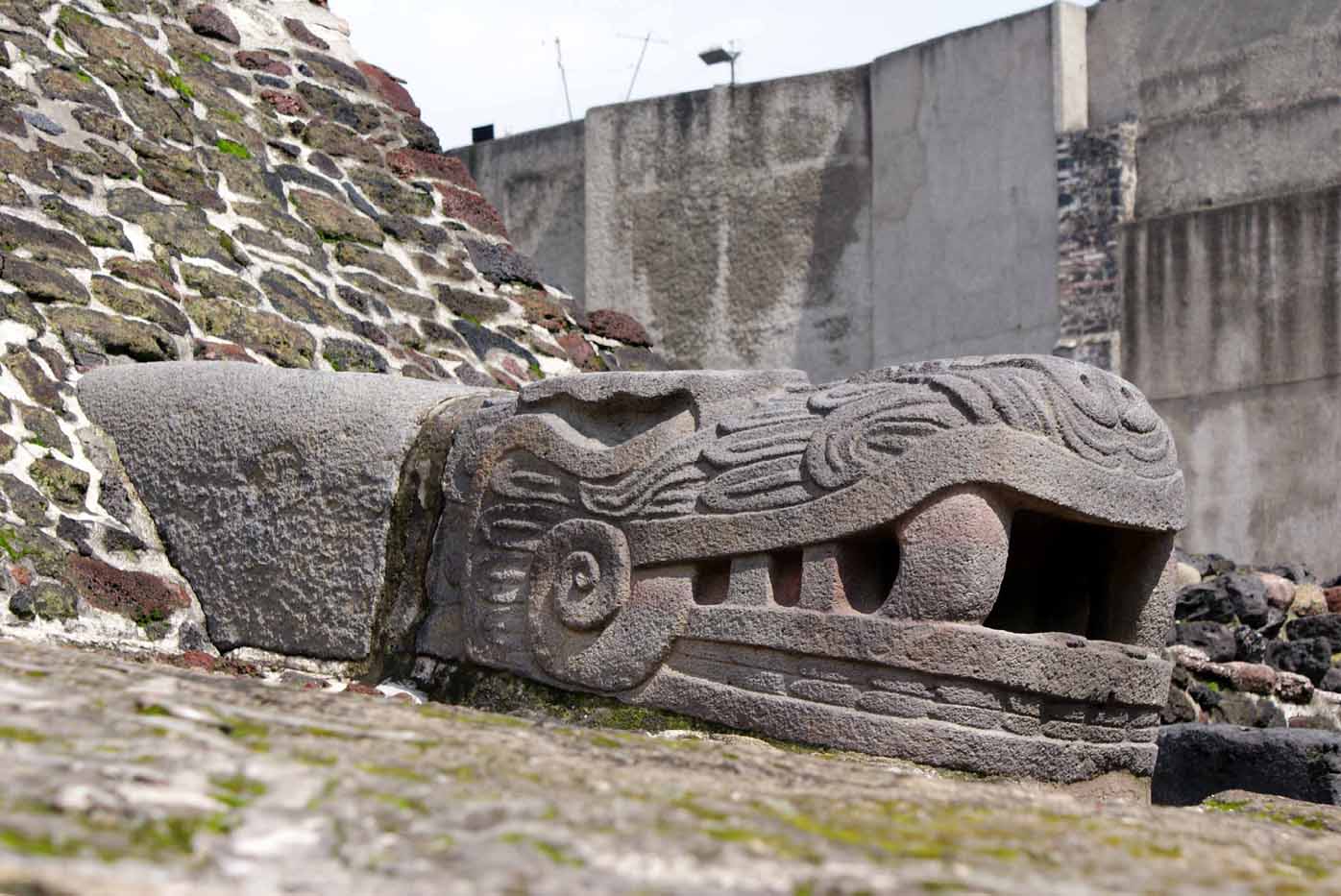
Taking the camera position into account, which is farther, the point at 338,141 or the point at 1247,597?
the point at 338,141

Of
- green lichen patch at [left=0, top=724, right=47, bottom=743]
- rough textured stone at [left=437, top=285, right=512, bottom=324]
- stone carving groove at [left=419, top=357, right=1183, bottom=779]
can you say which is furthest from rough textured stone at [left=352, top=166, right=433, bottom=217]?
green lichen patch at [left=0, top=724, right=47, bottom=743]

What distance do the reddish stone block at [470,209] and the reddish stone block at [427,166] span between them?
0.21 ft

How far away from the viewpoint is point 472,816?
2.00 metres

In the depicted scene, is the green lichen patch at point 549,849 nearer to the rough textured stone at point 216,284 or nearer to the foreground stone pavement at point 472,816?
the foreground stone pavement at point 472,816

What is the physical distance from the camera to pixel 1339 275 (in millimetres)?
11594

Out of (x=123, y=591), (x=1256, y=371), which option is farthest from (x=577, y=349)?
(x=1256, y=371)

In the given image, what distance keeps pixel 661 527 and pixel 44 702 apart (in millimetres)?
2084

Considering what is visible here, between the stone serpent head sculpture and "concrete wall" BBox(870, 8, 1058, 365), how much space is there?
360 inches

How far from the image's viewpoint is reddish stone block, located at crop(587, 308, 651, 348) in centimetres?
769

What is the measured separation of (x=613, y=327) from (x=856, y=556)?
384cm

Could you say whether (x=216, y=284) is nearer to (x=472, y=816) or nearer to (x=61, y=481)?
(x=61, y=481)

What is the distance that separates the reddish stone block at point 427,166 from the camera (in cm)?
785

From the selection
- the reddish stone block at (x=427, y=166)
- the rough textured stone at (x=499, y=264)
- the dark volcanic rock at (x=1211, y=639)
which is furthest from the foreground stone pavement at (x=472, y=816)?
the reddish stone block at (x=427, y=166)

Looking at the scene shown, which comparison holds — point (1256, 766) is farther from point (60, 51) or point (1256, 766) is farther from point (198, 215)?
point (60, 51)
